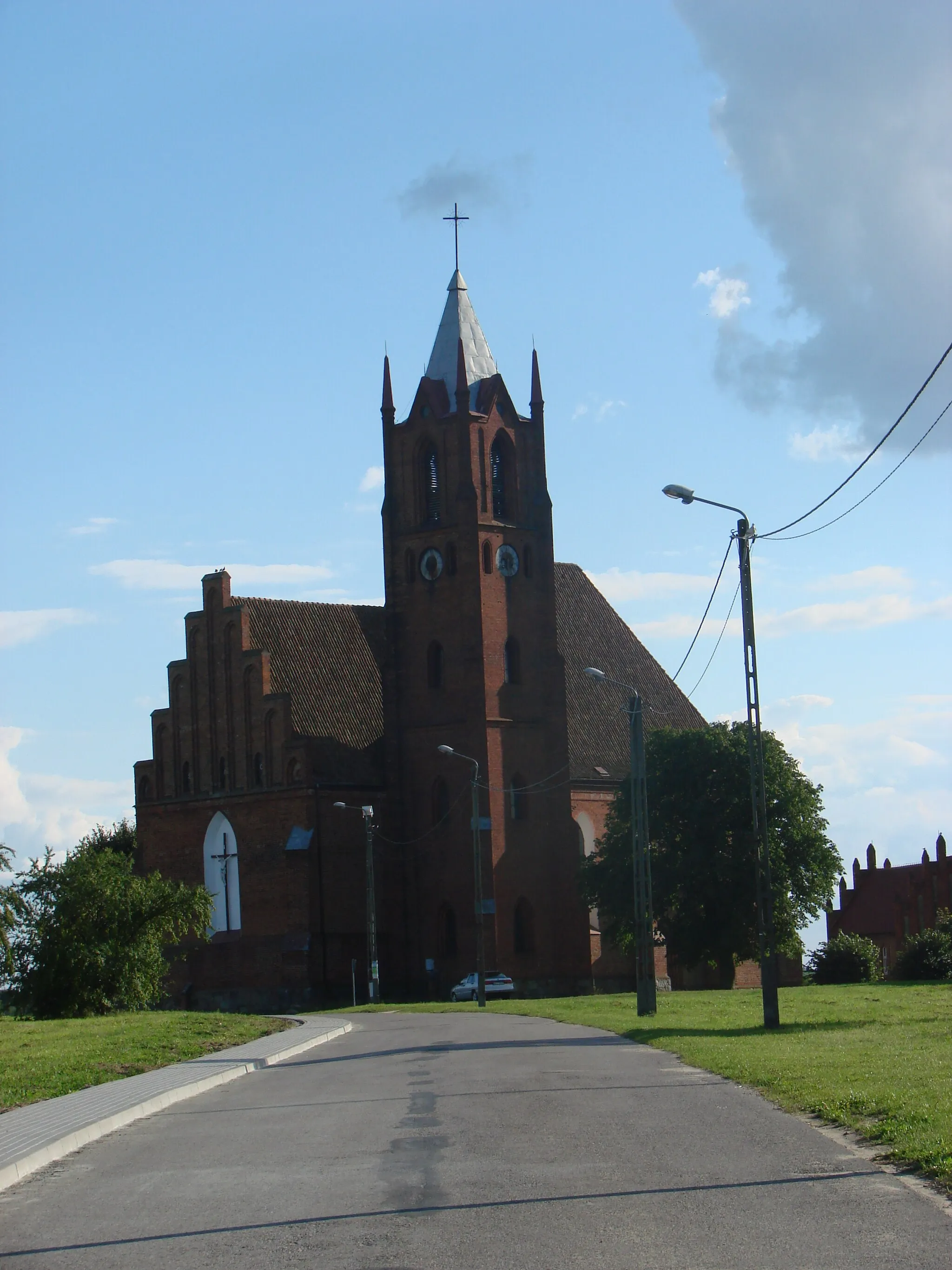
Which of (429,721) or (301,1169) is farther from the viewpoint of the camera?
(429,721)

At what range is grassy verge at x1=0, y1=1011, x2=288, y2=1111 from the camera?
21.0m

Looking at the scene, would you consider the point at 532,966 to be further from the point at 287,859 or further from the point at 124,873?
the point at 124,873

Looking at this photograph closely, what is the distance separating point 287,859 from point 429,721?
771cm

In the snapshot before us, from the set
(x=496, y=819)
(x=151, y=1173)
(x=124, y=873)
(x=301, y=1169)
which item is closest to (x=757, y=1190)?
(x=301, y=1169)

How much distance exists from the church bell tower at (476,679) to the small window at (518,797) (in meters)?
0.07

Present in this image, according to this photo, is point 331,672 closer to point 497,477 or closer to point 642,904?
point 497,477

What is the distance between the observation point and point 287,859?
6462cm

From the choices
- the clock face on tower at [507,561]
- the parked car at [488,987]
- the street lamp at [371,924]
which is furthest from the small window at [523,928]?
the clock face on tower at [507,561]

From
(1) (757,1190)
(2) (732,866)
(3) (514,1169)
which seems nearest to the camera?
(1) (757,1190)

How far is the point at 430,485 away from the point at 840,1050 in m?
48.0

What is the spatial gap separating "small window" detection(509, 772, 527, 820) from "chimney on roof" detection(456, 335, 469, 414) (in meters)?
14.4

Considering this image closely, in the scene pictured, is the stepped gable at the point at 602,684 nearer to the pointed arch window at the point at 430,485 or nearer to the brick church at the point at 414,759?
the brick church at the point at 414,759

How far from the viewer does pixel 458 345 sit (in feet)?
224

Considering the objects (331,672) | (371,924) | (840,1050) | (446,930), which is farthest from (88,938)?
(840,1050)
